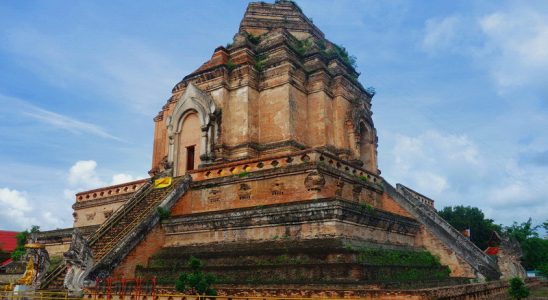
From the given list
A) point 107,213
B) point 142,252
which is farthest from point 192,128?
point 142,252

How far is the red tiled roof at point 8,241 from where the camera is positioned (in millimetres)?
45844

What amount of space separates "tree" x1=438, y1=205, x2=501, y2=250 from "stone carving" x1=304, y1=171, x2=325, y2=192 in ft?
109

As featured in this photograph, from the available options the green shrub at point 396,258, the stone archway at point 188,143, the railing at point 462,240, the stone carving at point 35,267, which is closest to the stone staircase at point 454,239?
the railing at point 462,240

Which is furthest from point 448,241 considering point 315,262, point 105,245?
point 105,245

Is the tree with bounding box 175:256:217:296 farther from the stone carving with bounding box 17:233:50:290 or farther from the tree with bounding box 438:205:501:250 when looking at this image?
the tree with bounding box 438:205:501:250

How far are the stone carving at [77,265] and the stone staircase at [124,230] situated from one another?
25cm

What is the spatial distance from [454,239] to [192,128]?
12551mm

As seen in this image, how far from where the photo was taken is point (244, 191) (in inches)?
648

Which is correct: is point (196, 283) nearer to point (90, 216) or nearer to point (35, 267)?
point (35, 267)

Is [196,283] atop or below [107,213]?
below

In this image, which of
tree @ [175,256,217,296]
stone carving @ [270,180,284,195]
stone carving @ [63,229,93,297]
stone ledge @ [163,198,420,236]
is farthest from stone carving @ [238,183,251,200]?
tree @ [175,256,217,296]

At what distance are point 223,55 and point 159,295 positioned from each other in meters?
14.4

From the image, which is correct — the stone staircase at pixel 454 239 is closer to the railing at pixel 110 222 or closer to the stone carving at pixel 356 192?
the stone carving at pixel 356 192

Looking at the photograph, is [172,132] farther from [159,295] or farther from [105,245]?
[159,295]
